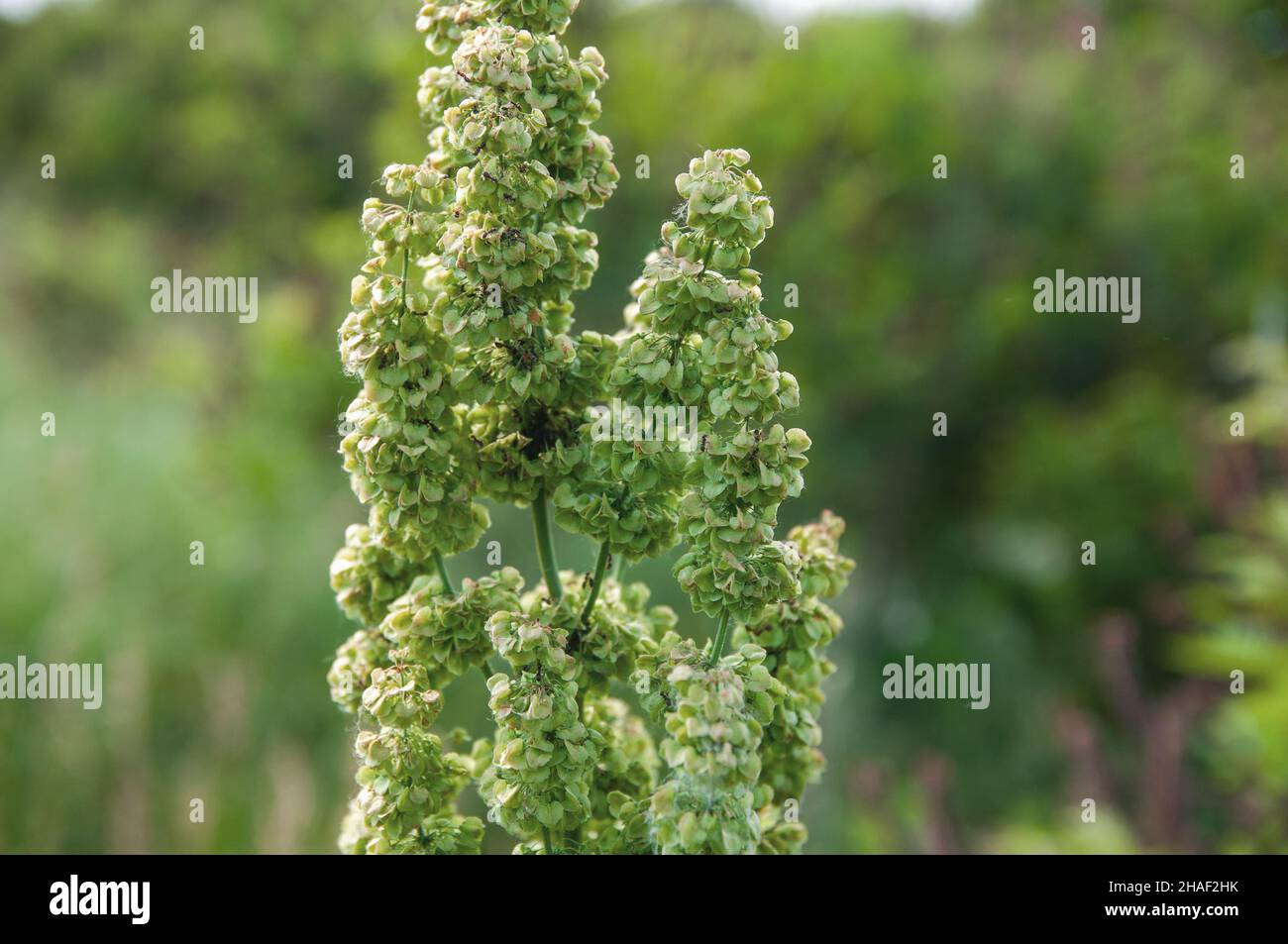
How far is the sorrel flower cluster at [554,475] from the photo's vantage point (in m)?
1.52

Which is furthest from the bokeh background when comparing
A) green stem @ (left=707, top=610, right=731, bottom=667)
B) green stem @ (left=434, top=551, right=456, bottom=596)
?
green stem @ (left=707, top=610, right=731, bottom=667)

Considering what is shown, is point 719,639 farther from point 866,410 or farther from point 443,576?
point 866,410

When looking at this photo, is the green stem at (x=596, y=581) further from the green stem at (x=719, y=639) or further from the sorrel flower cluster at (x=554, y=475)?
the green stem at (x=719, y=639)

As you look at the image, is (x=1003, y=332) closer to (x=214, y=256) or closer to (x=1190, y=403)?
(x=1190, y=403)

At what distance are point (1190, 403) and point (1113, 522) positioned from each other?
127 cm

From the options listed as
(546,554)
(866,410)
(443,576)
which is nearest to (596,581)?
(546,554)

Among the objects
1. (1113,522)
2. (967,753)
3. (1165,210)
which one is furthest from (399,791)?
(1165,210)

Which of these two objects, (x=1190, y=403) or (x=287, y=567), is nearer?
(x=287, y=567)

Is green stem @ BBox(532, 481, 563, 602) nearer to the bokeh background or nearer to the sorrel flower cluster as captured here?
the sorrel flower cluster

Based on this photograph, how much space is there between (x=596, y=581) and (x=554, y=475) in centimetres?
17

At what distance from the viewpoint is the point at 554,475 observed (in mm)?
1698

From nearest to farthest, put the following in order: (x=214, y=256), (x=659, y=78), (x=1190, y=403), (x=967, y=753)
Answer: (x=967, y=753) → (x=659, y=78) → (x=1190, y=403) → (x=214, y=256)

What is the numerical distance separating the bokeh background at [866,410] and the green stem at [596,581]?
2.92m
